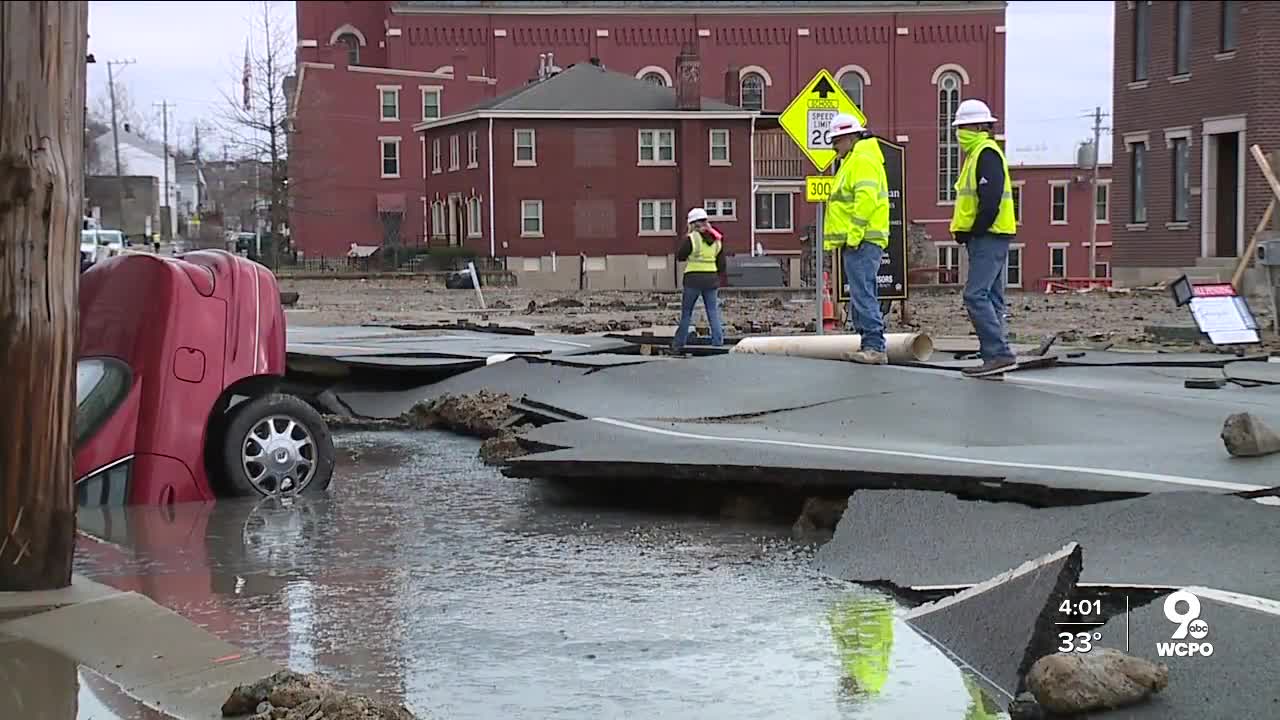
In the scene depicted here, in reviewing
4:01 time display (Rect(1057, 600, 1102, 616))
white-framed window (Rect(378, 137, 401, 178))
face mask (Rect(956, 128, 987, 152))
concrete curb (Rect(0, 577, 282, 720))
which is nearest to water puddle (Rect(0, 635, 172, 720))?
concrete curb (Rect(0, 577, 282, 720))

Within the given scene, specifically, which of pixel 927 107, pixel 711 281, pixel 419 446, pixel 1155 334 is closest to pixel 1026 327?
pixel 1155 334

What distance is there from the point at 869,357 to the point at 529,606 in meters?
6.59

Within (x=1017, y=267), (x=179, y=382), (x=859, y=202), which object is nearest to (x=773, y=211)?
(x=1017, y=267)

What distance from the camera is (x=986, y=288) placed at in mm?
11492

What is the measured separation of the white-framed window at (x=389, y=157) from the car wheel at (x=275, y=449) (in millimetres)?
64497

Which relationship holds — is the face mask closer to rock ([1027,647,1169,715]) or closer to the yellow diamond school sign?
the yellow diamond school sign

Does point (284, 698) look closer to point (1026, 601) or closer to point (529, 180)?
point (1026, 601)

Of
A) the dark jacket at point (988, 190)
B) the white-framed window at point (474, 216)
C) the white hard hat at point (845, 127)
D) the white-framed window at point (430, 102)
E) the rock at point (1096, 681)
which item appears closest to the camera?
the rock at point (1096, 681)

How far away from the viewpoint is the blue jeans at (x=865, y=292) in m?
12.2

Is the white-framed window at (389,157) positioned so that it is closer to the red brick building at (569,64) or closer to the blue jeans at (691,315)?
the red brick building at (569,64)

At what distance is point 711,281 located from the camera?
17.2m

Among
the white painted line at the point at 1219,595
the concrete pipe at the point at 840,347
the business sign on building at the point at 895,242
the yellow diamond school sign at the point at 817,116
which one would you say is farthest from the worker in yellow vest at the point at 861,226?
the white painted line at the point at 1219,595

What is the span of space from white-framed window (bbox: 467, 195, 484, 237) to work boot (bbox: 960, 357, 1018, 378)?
5229 cm

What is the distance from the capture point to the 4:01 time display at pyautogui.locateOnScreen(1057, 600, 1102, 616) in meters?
5.04
